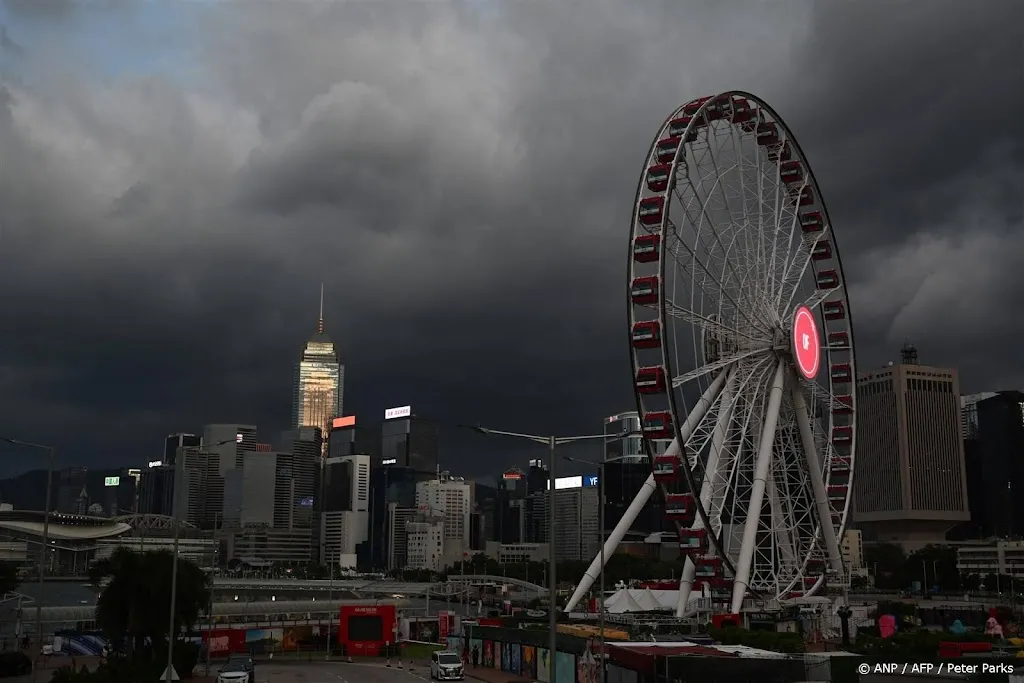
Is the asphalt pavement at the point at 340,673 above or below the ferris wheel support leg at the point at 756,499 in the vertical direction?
below

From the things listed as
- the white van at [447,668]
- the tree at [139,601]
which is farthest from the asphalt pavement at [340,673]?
the tree at [139,601]

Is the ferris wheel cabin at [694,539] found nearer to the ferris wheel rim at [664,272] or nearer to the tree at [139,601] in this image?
the ferris wheel rim at [664,272]

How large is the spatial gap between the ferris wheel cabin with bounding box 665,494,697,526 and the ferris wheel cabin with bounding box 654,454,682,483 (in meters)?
1.38

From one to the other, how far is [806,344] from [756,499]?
12.2m

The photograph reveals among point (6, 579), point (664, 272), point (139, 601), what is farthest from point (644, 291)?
point (6, 579)

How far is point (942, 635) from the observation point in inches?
2606

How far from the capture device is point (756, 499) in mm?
72688

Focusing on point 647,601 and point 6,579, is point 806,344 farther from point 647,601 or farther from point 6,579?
point 6,579

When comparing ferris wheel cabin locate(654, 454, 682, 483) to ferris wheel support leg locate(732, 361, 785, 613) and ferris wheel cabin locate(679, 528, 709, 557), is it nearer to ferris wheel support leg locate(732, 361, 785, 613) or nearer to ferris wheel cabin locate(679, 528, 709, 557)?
ferris wheel cabin locate(679, 528, 709, 557)

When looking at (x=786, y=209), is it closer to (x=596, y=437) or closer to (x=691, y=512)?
(x=691, y=512)

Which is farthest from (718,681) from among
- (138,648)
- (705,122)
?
(705,122)

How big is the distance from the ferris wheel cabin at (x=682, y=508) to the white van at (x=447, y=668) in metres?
18.5

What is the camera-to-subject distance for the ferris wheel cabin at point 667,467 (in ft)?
233

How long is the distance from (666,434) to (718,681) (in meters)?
32.9
